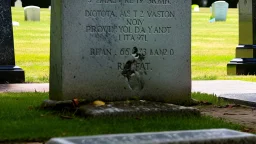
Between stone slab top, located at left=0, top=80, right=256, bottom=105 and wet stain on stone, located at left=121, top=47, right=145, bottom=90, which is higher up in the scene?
wet stain on stone, located at left=121, top=47, right=145, bottom=90

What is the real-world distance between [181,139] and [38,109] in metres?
3.34

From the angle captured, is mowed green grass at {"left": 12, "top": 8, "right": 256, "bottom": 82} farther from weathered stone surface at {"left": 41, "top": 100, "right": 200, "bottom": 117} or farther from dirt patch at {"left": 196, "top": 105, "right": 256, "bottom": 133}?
weathered stone surface at {"left": 41, "top": 100, "right": 200, "bottom": 117}

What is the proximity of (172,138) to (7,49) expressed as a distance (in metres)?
7.38

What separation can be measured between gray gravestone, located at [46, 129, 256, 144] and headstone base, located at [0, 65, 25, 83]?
22.7ft

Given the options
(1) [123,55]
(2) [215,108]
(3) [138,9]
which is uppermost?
(3) [138,9]

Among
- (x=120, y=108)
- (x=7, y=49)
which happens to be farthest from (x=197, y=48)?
(x=120, y=108)

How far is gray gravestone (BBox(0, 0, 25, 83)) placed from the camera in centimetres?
1120

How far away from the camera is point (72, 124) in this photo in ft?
20.7

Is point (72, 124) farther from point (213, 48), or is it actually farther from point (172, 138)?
point (213, 48)

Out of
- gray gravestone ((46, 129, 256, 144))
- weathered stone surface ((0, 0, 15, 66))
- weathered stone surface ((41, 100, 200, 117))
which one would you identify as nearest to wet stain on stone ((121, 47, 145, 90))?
weathered stone surface ((41, 100, 200, 117))

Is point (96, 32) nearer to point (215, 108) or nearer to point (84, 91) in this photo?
point (84, 91)

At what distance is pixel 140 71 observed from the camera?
7754mm

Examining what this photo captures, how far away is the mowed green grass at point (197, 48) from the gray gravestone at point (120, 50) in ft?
14.9

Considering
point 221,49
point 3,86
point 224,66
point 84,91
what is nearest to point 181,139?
point 84,91
